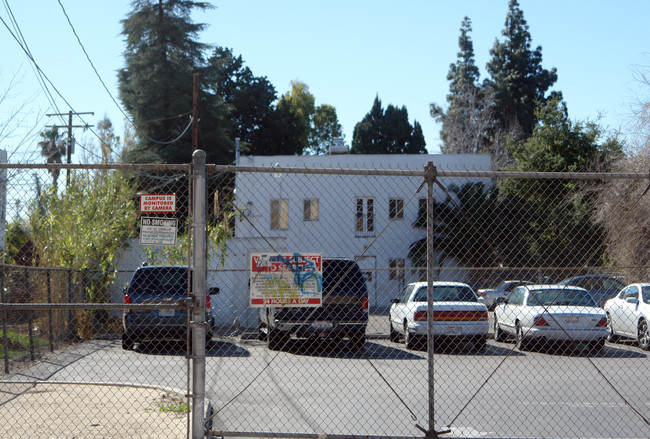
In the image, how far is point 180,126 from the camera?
4016 centimetres

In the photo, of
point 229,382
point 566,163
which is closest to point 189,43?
point 566,163

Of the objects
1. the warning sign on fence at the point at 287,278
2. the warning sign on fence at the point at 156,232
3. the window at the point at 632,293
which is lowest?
the window at the point at 632,293

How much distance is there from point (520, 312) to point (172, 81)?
29707 mm

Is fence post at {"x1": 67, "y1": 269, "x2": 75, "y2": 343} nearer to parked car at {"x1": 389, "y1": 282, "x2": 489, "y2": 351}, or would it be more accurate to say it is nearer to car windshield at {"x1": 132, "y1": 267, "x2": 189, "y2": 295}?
car windshield at {"x1": 132, "y1": 267, "x2": 189, "y2": 295}

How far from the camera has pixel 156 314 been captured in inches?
481

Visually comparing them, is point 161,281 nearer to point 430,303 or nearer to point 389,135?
point 430,303

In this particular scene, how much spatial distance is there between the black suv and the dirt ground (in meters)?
1.97

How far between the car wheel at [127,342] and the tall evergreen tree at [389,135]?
44.9 meters

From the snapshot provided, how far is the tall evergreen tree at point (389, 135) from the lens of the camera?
2242 inches

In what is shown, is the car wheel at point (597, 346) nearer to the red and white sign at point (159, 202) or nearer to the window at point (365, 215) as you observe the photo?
the window at point (365, 215)

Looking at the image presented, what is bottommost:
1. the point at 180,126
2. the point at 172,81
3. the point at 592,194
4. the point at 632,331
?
the point at 632,331

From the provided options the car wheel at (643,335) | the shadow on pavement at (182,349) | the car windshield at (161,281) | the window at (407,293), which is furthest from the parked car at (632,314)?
the car windshield at (161,281)

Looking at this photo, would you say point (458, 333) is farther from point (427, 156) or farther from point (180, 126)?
point (180, 126)

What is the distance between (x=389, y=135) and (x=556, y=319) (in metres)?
44.7
